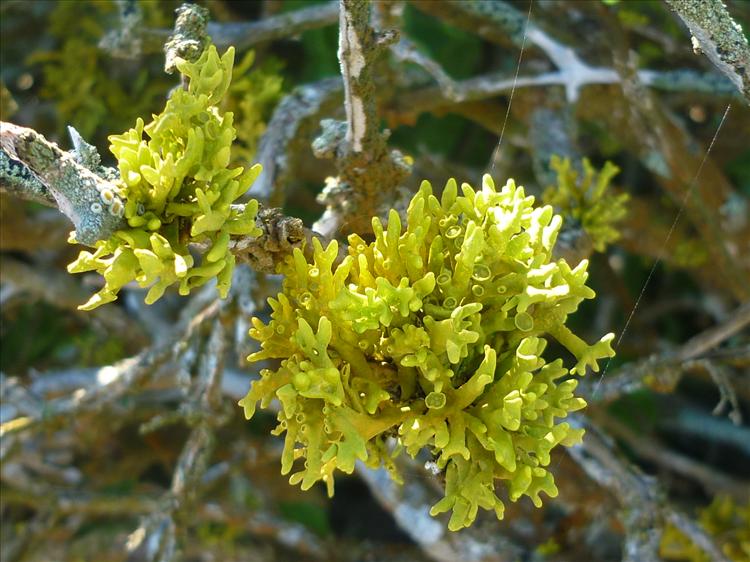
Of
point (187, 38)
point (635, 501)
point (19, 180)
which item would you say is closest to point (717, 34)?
point (187, 38)

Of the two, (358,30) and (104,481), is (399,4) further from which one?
(104,481)

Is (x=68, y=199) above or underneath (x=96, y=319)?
above

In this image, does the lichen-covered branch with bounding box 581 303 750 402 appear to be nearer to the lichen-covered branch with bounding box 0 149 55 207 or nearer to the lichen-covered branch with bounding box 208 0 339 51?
the lichen-covered branch with bounding box 208 0 339 51

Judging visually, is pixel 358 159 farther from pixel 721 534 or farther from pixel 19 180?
pixel 721 534

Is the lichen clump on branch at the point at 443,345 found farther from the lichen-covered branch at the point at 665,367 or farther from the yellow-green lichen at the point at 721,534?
the yellow-green lichen at the point at 721,534

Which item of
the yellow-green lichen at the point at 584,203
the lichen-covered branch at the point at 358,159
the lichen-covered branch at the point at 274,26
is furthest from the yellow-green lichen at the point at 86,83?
the yellow-green lichen at the point at 584,203

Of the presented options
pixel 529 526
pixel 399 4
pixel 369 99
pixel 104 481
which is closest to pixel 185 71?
pixel 369 99

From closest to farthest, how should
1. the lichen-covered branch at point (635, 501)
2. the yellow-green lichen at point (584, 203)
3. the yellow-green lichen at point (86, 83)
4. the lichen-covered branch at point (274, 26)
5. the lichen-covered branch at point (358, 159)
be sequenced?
the lichen-covered branch at point (358, 159), the yellow-green lichen at point (584, 203), the lichen-covered branch at point (635, 501), the lichen-covered branch at point (274, 26), the yellow-green lichen at point (86, 83)
